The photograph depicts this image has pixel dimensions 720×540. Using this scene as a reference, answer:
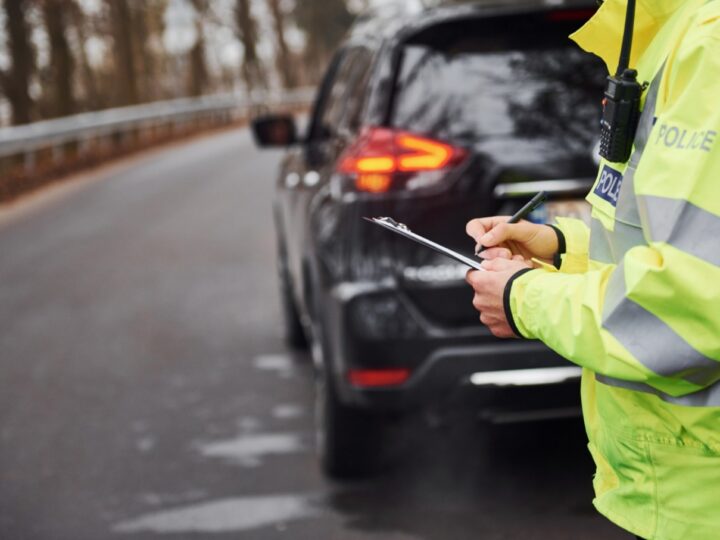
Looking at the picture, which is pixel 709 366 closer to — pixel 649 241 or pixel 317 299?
pixel 649 241

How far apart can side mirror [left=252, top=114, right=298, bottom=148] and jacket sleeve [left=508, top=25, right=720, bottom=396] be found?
410 centimetres

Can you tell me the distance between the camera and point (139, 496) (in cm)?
457

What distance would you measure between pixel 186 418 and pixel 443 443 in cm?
143

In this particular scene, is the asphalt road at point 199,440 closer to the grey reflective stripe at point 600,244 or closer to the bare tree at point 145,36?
the grey reflective stripe at point 600,244

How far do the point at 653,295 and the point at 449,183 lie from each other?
2309mm

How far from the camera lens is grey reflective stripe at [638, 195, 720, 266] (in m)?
1.61

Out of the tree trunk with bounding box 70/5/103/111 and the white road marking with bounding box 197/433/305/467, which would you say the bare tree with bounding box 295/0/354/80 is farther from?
the white road marking with bounding box 197/433/305/467

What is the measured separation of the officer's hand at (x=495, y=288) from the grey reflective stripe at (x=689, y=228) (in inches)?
14.5

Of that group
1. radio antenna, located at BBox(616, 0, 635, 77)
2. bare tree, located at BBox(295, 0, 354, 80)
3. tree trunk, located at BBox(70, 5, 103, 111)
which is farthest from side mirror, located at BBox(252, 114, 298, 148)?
bare tree, located at BBox(295, 0, 354, 80)

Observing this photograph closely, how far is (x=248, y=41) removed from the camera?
44.5 metres

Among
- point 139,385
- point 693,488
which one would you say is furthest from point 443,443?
point 693,488

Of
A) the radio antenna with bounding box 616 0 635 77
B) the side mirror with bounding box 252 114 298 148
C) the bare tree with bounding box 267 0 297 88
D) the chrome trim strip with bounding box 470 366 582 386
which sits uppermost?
the radio antenna with bounding box 616 0 635 77

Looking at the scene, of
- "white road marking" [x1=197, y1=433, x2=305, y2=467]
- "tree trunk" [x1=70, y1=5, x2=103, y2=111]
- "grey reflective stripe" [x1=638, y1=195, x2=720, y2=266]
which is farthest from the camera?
"tree trunk" [x1=70, y1=5, x2=103, y2=111]

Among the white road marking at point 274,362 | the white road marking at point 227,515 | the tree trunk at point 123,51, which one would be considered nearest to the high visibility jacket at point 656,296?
the white road marking at point 227,515
